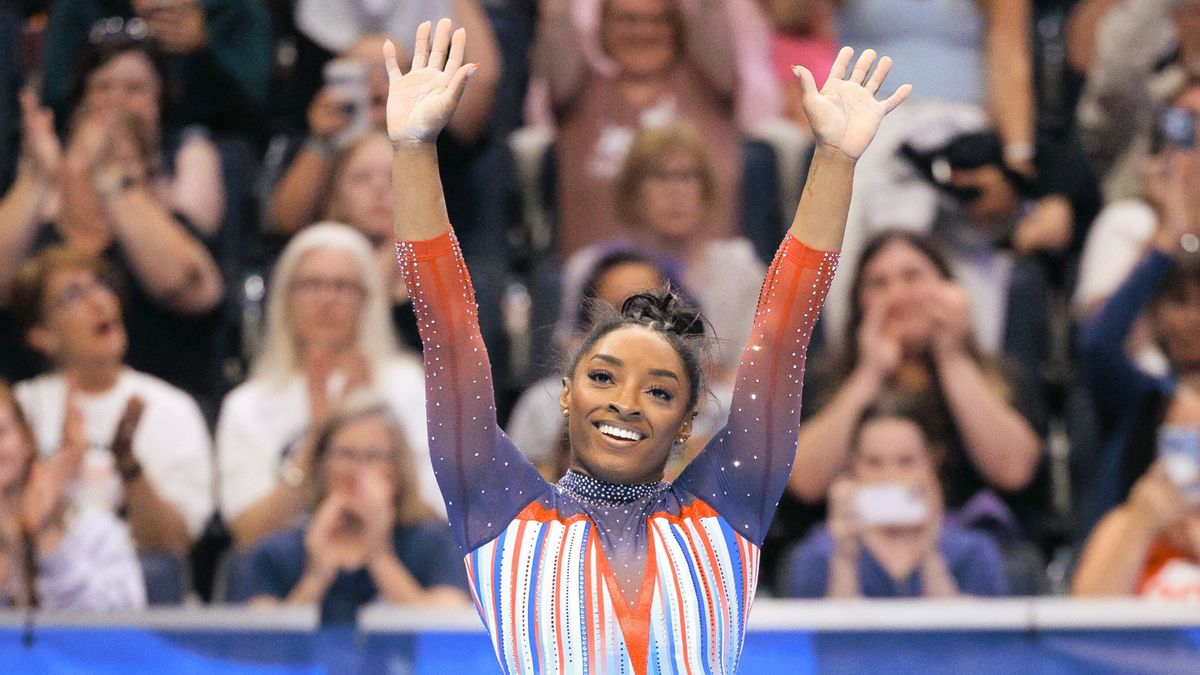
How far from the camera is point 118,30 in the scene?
5.36 m

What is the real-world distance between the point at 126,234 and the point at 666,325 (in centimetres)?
263

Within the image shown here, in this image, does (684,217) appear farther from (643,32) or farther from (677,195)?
(643,32)

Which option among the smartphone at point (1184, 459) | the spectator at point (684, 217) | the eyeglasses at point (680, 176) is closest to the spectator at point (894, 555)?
the smartphone at point (1184, 459)

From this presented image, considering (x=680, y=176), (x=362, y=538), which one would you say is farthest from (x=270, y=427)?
(x=680, y=176)

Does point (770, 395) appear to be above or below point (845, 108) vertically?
below

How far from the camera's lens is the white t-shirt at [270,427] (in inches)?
181

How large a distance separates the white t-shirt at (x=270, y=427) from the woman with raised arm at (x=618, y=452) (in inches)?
73.4

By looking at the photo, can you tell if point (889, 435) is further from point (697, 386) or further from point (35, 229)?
point (35, 229)

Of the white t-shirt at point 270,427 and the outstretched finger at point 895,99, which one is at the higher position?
the outstretched finger at point 895,99

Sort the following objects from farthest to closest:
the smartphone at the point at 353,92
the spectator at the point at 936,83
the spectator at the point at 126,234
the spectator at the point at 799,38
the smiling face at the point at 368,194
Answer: the spectator at the point at 799,38 → the smartphone at the point at 353,92 → the spectator at the point at 936,83 → the smiling face at the point at 368,194 → the spectator at the point at 126,234

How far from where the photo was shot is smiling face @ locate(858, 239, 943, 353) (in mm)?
4699

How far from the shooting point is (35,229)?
5.03 metres

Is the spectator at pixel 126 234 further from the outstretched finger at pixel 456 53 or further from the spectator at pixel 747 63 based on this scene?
the outstretched finger at pixel 456 53

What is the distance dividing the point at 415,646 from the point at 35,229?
2.10 meters
